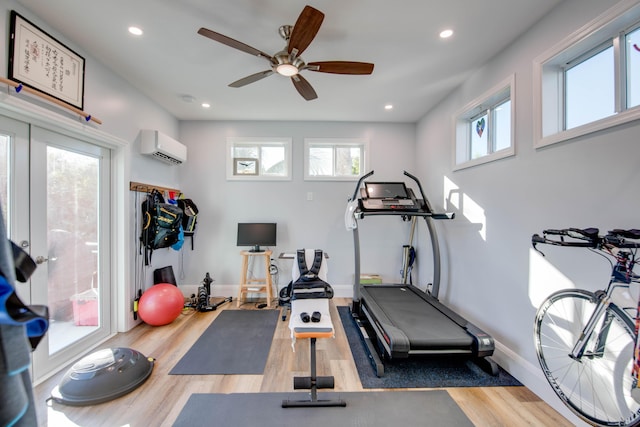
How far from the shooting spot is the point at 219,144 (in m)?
4.05

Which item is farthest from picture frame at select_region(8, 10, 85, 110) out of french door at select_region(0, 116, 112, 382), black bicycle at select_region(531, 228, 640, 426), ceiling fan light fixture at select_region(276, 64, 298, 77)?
black bicycle at select_region(531, 228, 640, 426)

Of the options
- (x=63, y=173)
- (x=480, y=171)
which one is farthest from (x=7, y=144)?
(x=480, y=171)

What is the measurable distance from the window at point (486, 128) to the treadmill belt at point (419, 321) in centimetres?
164

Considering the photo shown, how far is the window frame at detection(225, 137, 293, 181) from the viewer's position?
13.3 feet

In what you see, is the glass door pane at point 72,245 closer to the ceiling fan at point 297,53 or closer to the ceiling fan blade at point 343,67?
the ceiling fan at point 297,53

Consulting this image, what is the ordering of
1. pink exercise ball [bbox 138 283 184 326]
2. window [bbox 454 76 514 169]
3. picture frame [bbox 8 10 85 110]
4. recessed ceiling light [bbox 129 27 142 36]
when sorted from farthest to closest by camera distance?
pink exercise ball [bbox 138 283 184 326], window [bbox 454 76 514 169], recessed ceiling light [bbox 129 27 142 36], picture frame [bbox 8 10 85 110]

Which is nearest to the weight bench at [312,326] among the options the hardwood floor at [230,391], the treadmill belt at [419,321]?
the hardwood floor at [230,391]

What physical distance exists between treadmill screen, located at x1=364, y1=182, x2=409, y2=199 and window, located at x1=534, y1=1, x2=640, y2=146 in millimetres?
1424

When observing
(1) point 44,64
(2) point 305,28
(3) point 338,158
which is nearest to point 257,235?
(3) point 338,158

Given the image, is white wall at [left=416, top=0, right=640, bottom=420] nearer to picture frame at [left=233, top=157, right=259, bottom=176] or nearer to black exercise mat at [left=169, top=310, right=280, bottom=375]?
black exercise mat at [left=169, top=310, right=280, bottom=375]

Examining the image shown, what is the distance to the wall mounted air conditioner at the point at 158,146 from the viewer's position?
10.0 ft

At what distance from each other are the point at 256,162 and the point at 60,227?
2.45 metres

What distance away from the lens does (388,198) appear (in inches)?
120

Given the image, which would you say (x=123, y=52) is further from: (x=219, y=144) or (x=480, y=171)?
(x=480, y=171)
